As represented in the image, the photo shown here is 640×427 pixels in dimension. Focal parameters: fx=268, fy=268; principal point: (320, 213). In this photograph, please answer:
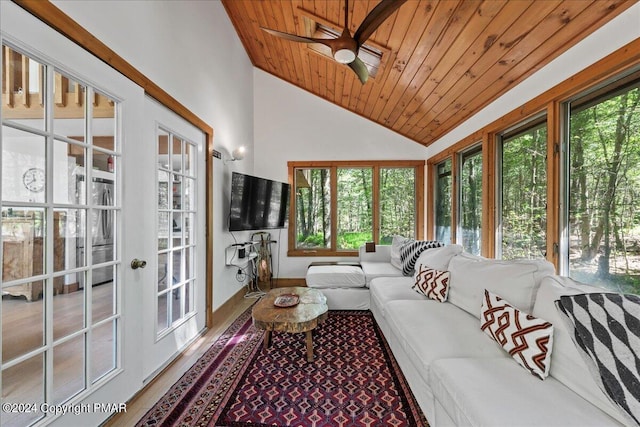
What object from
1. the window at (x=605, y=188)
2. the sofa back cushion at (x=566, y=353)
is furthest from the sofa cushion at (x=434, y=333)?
the window at (x=605, y=188)

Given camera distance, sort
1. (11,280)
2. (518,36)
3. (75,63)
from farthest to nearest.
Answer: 1. (518,36)
2. (75,63)
3. (11,280)

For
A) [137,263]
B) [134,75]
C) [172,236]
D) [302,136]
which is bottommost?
[137,263]

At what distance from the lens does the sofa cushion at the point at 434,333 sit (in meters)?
1.57

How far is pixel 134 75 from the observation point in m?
1.78

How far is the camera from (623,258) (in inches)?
64.9

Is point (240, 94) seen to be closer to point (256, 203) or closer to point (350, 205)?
point (256, 203)

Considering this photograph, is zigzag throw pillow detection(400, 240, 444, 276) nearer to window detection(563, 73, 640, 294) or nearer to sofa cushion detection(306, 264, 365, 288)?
sofa cushion detection(306, 264, 365, 288)

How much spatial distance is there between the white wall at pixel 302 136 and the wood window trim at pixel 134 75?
181cm

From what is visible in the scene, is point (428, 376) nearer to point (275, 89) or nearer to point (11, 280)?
point (11, 280)

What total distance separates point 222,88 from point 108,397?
3.13 m

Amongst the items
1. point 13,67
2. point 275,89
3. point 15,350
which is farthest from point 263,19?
point 15,350

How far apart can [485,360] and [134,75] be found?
9.01 ft

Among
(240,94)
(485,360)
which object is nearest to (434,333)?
(485,360)

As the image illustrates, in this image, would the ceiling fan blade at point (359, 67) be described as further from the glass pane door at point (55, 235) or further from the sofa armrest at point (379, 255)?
the sofa armrest at point (379, 255)
